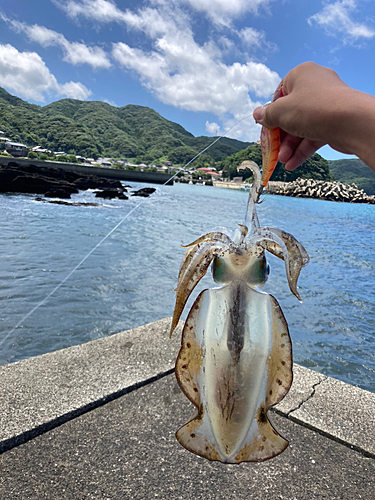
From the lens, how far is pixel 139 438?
2.94 m

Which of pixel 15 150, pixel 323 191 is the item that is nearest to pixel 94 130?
pixel 15 150

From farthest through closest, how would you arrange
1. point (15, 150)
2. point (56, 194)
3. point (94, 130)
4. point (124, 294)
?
point (94, 130) → point (15, 150) → point (56, 194) → point (124, 294)

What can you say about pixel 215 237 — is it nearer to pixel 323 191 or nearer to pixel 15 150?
pixel 323 191

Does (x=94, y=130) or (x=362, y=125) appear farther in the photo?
(x=94, y=130)

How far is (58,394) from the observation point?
127 inches

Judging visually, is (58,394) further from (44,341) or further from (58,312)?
(58,312)

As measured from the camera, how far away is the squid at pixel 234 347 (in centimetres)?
101

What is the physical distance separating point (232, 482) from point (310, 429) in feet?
3.52

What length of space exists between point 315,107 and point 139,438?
115 inches


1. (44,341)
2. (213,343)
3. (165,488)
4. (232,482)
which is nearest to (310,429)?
(232,482)

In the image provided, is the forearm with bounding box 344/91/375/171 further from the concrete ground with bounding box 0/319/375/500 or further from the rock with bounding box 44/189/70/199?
the rock with bounding box 44/189/70/199

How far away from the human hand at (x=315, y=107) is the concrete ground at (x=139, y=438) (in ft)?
8.37

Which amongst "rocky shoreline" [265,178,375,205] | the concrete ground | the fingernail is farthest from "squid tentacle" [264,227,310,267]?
"rocky shoreline" [265,178,375,205]

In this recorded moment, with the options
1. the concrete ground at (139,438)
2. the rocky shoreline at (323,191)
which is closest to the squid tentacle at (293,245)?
the concrete ground at (139,438)
